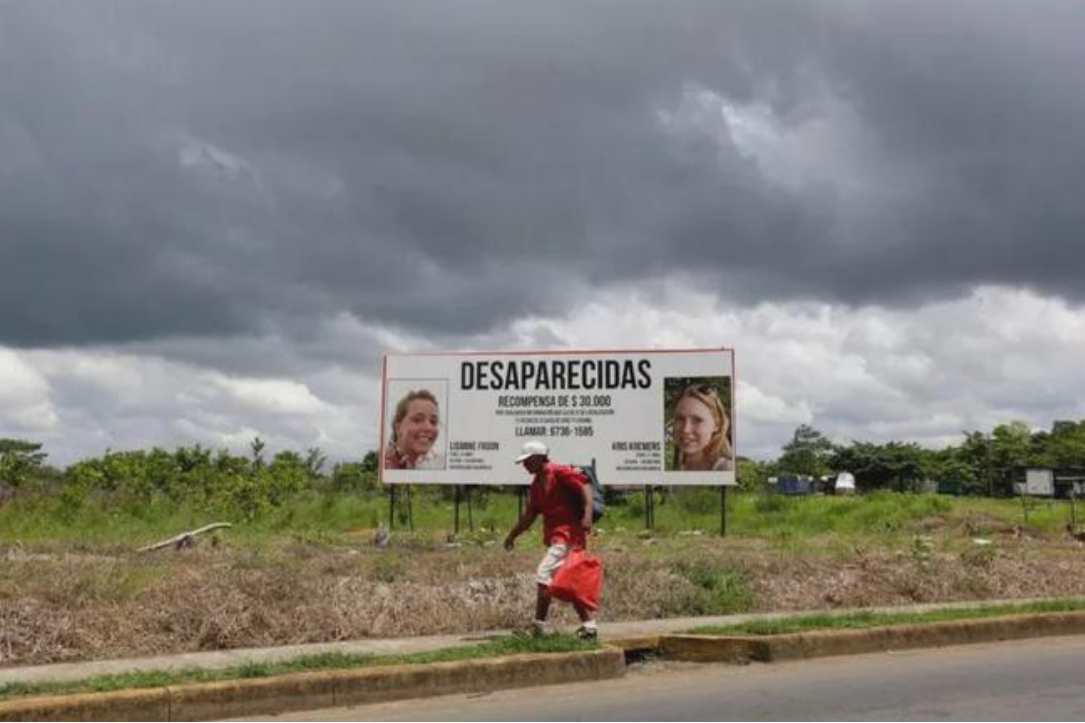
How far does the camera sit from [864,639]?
10172 mm

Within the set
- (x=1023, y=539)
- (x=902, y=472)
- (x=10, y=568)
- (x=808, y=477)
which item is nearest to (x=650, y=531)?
(x=1023, y=539)

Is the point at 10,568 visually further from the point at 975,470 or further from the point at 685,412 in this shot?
the point at 975,470

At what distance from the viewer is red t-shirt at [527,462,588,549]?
30.6 feet

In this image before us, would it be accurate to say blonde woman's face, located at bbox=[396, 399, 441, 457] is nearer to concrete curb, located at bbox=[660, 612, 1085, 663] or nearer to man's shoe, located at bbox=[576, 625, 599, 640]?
concrete curb, located at bbox=[660, 612, 1085, 663]

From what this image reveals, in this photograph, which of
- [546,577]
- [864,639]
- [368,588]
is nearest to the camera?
[546,577]

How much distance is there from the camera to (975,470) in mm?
81562

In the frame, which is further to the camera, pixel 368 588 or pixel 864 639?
pixel 368 588

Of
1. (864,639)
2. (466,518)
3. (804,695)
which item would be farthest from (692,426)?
(804,695)

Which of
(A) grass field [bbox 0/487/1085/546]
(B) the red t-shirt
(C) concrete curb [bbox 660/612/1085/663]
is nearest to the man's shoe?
(B) the red t-shirt

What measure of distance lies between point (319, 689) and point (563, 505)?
9.01 feet

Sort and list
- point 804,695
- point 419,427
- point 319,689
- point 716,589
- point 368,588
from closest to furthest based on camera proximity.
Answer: point 319,689, point 804,695, point 368,588, point 716,589, point 419,427

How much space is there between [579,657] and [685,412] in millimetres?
13247

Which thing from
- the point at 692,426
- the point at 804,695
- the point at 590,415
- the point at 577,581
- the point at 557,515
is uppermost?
the point at 590,415

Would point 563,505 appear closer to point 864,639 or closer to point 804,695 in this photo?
point 804,695
